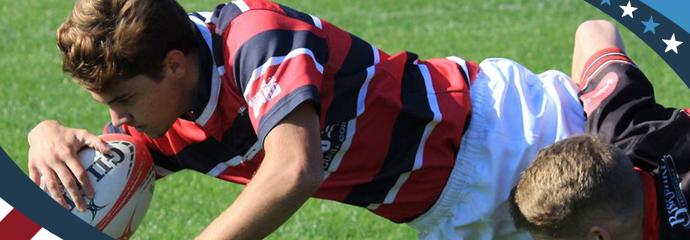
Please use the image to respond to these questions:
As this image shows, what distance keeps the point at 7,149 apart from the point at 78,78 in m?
3.30

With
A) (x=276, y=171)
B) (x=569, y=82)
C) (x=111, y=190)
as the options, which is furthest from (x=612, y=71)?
Result: (x=111, y=190)

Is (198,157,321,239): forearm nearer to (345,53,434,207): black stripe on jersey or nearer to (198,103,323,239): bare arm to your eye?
(198,103,323,239): bare arm

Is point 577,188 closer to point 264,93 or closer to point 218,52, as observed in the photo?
point 264,93

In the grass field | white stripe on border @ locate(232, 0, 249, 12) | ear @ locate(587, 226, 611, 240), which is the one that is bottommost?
the grass field

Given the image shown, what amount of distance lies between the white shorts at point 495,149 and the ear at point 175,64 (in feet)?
3.09

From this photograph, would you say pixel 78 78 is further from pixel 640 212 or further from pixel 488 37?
pixel 488 37

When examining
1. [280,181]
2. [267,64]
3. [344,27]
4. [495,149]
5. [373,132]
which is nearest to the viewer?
[280,181]

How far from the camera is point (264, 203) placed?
3.74m

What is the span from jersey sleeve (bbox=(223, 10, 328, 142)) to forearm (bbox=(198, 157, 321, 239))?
14 centimetres

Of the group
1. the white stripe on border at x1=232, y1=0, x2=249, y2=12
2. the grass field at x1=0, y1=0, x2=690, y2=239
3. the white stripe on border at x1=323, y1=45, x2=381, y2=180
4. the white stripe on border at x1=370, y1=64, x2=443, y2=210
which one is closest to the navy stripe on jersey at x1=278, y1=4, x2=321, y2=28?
the white stripe on border at x1=232, y1=0, x2=249, y2=12

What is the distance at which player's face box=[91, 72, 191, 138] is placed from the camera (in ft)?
12.9

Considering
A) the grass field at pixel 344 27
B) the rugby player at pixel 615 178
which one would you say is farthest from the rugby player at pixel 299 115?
the grass field at pixel 344 27

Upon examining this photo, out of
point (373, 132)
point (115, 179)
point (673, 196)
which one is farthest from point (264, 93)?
point (673, 196)

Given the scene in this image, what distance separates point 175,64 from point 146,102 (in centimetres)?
14
